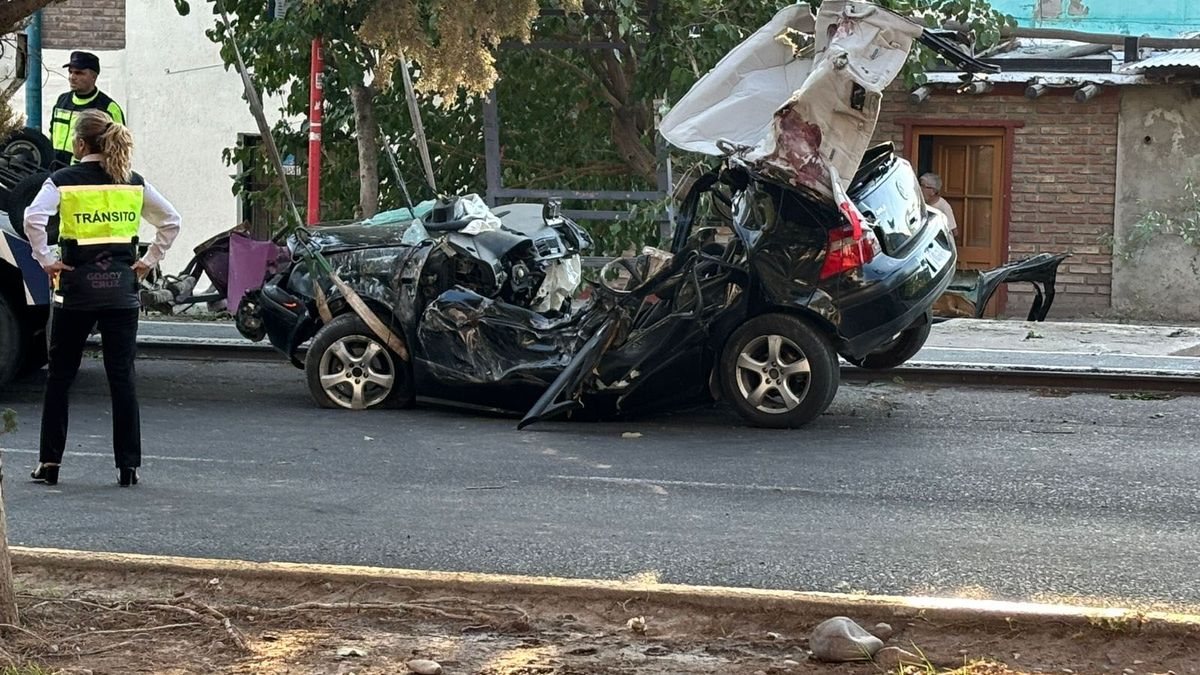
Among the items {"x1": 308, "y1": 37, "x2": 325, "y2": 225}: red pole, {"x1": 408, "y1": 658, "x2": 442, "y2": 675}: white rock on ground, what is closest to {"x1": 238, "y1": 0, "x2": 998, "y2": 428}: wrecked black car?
{"x1": 308, "y1": 37, "x2": 325, "y2": 225}: red pole

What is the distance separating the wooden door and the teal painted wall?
2.48 m

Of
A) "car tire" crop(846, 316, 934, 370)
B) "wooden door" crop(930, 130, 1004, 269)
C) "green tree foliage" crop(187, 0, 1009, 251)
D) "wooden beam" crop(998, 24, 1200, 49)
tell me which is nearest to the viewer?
"car tire" crop(846, 316, 934, 370)

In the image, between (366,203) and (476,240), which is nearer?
(476,240)

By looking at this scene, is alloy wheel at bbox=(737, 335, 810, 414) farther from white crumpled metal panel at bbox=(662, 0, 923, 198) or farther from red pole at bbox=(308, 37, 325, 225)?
red pole at bbox=(308, 37, 325, 225)

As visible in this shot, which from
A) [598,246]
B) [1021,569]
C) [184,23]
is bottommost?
[1021,569]

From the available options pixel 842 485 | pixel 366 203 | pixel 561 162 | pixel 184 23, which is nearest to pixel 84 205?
pixel 842 485

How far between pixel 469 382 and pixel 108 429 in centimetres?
212

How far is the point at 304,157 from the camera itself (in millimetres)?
16641

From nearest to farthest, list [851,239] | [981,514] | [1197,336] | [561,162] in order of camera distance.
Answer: [981,514], [851,239], [1197,336], [561,162]

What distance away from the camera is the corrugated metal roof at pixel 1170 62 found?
57.0 feet

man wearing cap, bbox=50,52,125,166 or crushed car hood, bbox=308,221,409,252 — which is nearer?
crushed car hood, bbox=308,221,409,252

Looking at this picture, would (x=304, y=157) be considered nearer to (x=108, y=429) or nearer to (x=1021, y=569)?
(x=108, y=429)

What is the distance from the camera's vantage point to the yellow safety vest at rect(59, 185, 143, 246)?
7.32 metres

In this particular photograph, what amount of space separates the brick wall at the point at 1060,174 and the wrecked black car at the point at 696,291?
8841mm
